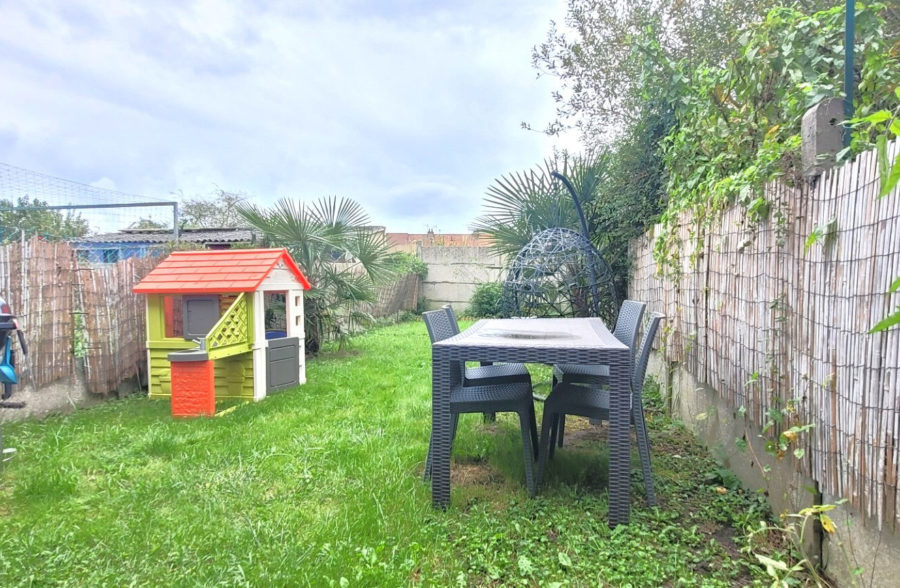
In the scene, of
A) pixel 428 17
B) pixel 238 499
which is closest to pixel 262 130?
pixel 428 17

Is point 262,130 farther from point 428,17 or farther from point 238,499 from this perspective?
point 238,499

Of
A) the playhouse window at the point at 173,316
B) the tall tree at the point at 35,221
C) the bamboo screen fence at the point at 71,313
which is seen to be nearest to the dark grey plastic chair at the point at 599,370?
the playhouse window at the point at 173,316

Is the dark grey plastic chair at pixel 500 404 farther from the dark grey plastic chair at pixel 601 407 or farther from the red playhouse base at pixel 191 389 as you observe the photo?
the red playhouse base at pixel 191 389

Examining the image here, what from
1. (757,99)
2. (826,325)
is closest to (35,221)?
(757,99)

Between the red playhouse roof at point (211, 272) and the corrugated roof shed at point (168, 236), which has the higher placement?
the corrugated roof shed at point (168, 236)

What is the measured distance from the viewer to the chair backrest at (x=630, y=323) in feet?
8.82

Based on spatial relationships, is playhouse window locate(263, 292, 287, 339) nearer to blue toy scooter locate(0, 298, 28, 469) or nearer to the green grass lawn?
the green grass lawn

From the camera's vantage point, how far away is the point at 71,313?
4086 mm

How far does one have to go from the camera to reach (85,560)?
5.96ft

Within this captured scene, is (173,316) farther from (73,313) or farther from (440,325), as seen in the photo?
(440,325)

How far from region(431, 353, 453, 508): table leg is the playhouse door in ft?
9.57

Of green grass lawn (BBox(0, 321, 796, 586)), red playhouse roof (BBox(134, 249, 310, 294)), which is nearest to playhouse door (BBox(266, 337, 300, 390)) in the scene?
red playhouse roof (BBox(134, 249, 310, 294))

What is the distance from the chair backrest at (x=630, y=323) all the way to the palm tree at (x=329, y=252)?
399 centimetres

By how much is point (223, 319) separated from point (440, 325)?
2162 millimetres
